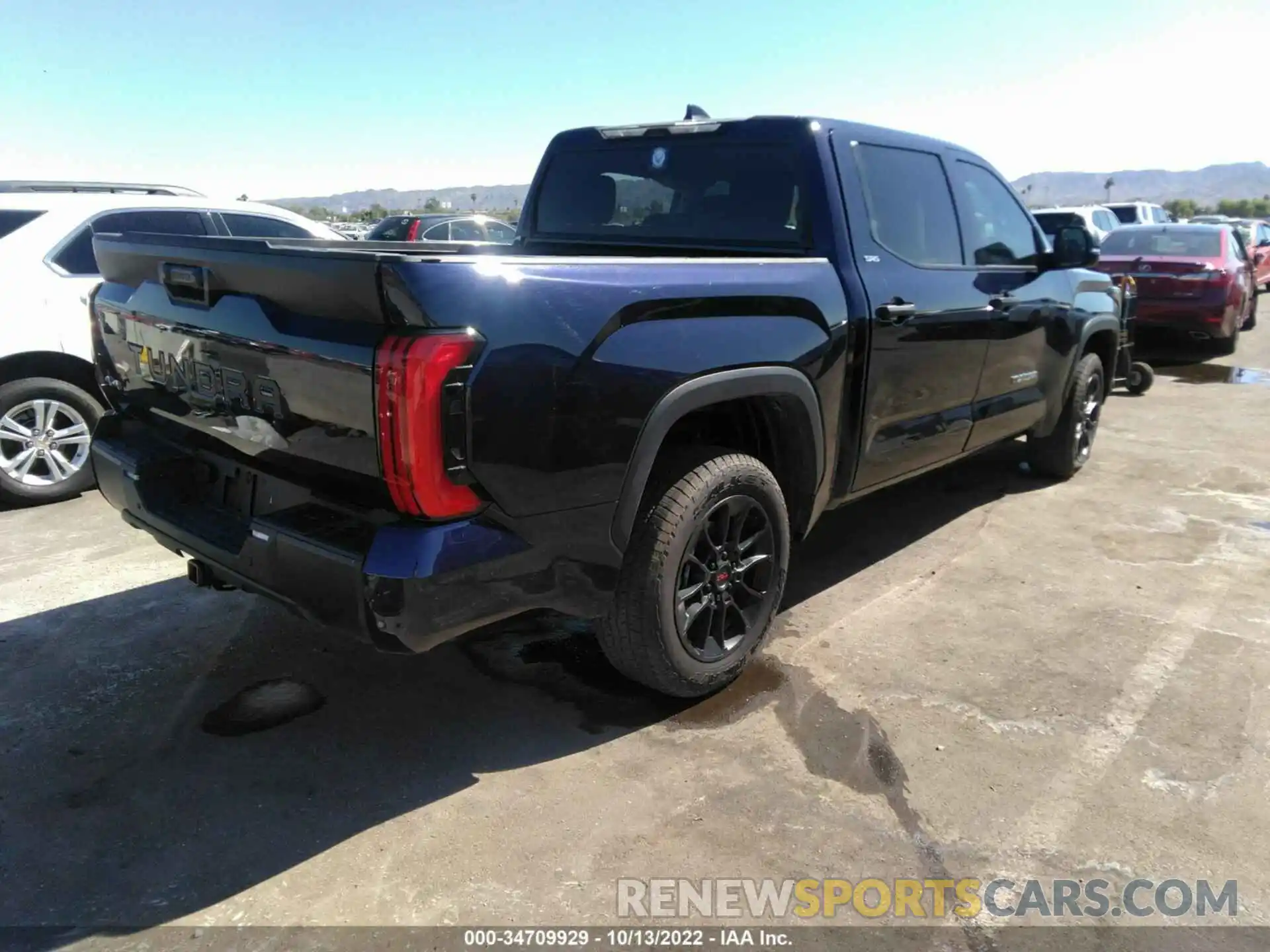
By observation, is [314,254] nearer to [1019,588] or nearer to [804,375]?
[804,375]

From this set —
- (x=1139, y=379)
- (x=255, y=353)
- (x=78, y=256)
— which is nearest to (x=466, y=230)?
(x=78, y=256)

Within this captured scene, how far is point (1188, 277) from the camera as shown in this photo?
34.5 ft

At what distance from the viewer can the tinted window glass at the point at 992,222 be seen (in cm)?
450

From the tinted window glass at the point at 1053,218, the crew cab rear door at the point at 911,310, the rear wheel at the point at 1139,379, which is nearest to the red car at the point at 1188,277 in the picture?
the rear wheel at the point at 1139,379

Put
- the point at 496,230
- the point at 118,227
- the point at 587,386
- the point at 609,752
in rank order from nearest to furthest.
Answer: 1. the point at 587,386
2. the point at 609,752
3. the point at 118,227
4. the point at 496,230

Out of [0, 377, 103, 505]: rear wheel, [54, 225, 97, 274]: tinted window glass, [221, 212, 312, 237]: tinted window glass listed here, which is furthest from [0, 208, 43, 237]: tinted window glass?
[221, 212, 312, 237]: tinted window glass

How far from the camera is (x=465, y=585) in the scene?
7.72 ft

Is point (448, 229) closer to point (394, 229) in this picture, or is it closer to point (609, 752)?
point (394, 229)

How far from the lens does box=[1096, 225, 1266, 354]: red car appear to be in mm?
10406

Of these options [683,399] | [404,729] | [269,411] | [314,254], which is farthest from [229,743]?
[683,399]

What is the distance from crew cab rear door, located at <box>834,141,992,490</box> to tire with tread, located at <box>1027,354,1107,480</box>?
1.68 meters

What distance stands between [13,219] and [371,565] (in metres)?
4.64

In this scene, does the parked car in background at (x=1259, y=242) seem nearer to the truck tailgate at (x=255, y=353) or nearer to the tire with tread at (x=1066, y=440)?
the tire with tread at (x=1066, y=440)

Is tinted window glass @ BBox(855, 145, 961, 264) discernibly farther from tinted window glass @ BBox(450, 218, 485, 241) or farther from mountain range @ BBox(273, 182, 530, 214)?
mountain range @ BBox(273, 182, 530, 214)
